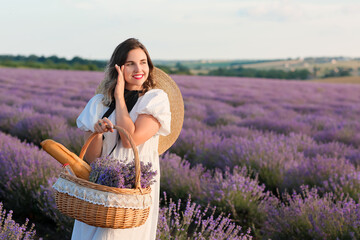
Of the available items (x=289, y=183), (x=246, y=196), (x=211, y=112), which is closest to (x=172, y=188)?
(x=246, y=196)

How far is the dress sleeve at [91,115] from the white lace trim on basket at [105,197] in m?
0.41

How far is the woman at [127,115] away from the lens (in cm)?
193

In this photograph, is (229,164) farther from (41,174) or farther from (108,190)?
(108,190)

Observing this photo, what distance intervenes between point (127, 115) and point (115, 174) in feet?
1.25

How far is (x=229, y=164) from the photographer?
4.54 metres

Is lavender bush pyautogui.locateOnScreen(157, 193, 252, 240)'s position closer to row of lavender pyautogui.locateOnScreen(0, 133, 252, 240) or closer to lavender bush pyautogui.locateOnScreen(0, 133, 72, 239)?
row of lavender pyautogui.locateOnScreen(0, 133, 252, 240)

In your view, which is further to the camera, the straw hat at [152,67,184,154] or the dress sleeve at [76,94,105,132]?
the straw hat at [152,67,184,154]

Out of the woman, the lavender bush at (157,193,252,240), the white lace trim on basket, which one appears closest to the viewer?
the white lace trim on basket

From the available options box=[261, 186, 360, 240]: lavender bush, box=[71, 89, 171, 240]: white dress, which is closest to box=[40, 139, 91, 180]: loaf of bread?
box=[71, 89, 171, 240]: white dress

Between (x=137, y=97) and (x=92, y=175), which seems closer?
(x=92, y=175)

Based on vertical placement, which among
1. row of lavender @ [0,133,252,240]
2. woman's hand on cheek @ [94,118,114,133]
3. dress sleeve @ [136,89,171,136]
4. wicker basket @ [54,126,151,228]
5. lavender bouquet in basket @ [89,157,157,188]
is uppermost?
dress sleeve @ [136,89,171,136]

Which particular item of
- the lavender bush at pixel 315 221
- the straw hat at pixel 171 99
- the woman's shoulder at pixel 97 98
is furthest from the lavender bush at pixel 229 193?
the woman's shoulder at pixel 97 98

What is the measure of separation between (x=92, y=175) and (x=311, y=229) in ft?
5.88

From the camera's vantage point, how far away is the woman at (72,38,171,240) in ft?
6.33
